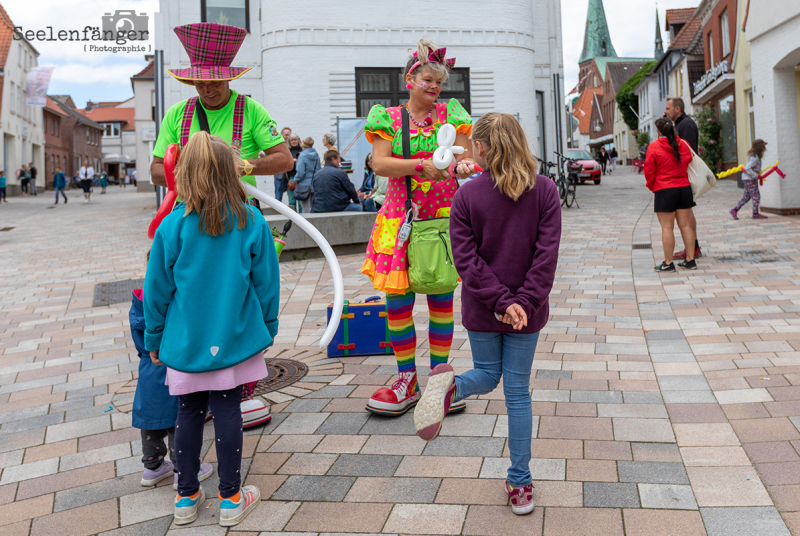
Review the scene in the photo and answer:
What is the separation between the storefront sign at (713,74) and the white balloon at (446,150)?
87.0 feet

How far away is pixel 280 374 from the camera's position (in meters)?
4.92

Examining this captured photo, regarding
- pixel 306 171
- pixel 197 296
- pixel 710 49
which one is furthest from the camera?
pixel 710 49

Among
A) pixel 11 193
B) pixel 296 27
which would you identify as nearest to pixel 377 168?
pixel 296 27

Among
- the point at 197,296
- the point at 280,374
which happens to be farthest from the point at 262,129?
the point at 280,374

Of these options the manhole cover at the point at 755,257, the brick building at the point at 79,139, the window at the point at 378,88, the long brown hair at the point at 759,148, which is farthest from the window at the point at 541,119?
the brick building at the point at 79,139

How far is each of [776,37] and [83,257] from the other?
43.5 ft

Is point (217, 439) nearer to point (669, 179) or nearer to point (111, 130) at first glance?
point (669, 179)

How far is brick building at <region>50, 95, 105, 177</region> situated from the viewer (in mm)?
63688

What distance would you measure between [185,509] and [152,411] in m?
0.49

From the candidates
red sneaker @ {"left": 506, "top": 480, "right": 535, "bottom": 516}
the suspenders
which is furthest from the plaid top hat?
red sneaker @ {"left": 506, "top": 480, "right": 535, "bottom": 516}

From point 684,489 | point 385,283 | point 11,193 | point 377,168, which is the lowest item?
point 684,489

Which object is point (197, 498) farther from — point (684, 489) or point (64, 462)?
point (684, 489)

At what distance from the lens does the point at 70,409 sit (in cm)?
439

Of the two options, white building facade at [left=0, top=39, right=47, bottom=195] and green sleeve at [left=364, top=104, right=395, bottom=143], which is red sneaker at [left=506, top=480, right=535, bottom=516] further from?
white building facade at [left=0, top=39, right=47, bottom=195]
